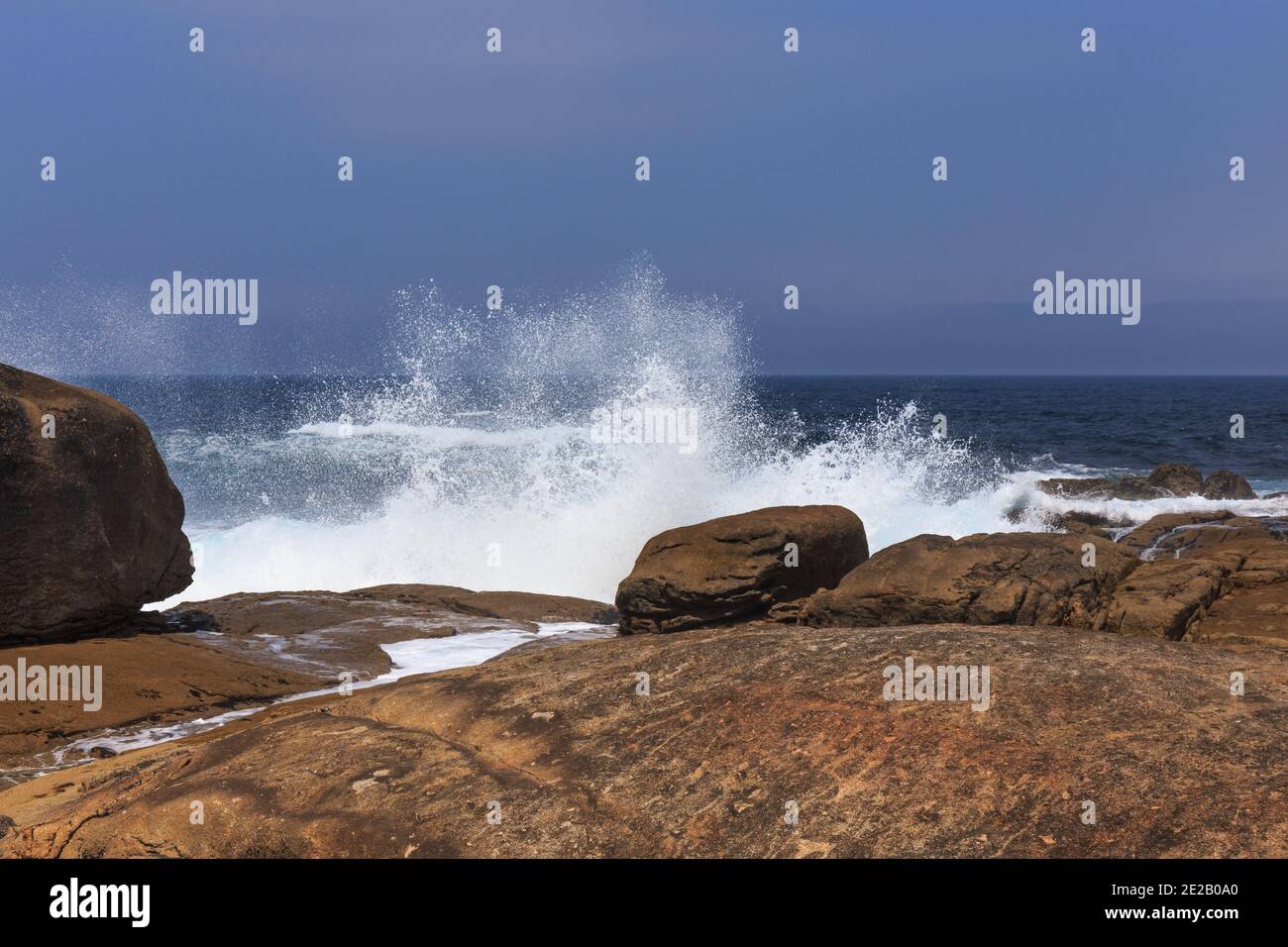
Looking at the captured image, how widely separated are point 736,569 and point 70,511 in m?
5.52

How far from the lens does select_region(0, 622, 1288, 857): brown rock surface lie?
3582 millimetres

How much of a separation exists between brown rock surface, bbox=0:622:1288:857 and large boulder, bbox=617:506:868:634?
4562mm

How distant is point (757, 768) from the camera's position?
3971mm

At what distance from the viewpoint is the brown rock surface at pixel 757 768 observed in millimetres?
3582

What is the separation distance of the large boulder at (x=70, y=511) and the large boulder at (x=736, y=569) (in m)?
4.32

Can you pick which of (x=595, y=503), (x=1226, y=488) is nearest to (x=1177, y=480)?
(x=1226, y=488)

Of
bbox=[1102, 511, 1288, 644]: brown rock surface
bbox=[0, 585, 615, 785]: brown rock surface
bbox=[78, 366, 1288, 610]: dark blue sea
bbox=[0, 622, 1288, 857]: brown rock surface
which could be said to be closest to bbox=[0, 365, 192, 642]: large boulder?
bbox=[0, 585, 615, 785]: brown rock surface

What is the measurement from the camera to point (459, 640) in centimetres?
1020

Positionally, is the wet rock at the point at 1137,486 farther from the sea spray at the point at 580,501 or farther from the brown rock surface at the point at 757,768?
the brown rock surface at the point at 757,768

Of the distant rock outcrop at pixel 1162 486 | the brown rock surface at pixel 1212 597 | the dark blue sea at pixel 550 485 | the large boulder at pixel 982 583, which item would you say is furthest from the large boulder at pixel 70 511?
the distant rock outcrop at pixel 1162 486

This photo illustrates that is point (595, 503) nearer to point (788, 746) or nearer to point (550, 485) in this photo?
point (550, 485)

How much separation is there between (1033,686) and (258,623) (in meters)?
8.28

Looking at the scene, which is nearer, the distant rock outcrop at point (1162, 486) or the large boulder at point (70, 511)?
the large boulder at point (70, 511)

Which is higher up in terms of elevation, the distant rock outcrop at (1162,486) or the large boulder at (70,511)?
the large boulder at (70,511)
